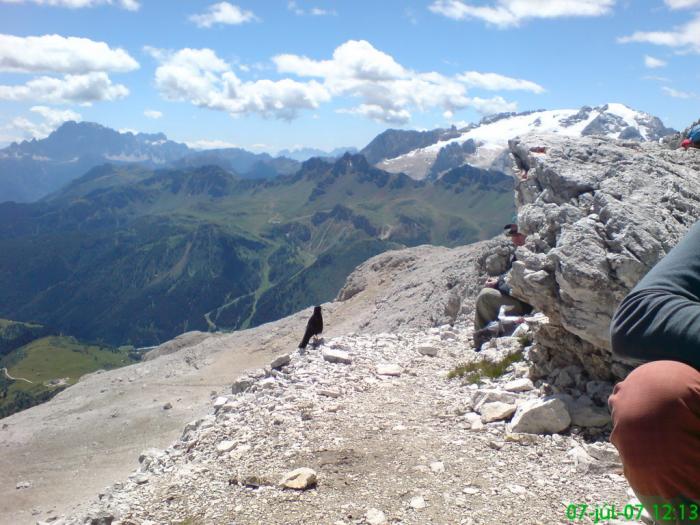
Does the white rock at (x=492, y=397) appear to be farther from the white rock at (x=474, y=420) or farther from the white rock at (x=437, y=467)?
the white rock at (x=437, y=467)

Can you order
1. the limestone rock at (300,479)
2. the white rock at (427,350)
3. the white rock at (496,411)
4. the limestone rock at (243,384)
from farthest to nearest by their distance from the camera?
the white rock at (427,350), the limestone rock at (243,384), the white rock at (496,411), the limestone rock at (300,479)

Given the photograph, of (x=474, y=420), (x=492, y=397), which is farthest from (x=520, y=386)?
(x=474, y=420)

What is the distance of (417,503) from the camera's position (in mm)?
8070

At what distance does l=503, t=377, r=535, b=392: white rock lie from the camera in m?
11.8

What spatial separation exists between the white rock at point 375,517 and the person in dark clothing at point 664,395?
5002 millimetres

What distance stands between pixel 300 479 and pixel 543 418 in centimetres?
441

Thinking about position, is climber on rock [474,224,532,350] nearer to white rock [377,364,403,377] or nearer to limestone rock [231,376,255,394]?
white rock [377,364,403,377]

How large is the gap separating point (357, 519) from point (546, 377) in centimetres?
579

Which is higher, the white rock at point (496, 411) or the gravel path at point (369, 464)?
the white rock at point (496, 411)

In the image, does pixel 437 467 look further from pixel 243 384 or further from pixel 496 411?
pixel 243 384

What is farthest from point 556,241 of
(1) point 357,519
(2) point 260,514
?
(2) point 260,514

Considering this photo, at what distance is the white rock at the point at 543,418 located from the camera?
390 inches

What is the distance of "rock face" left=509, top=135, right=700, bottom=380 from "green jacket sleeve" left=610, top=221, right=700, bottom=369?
6.46 meters
